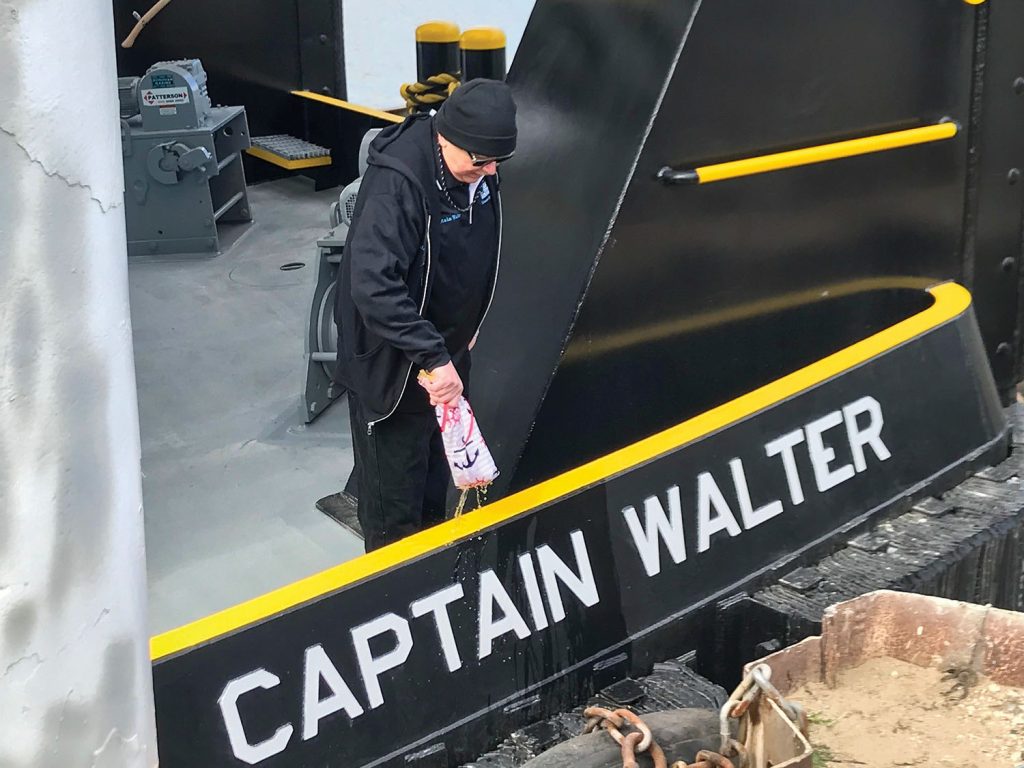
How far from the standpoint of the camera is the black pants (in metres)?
2.55

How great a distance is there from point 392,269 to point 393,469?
0.53 metres

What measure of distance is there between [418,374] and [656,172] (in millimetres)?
634

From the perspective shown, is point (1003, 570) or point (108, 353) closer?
point (108, 353)

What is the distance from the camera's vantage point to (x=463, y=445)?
2.29m

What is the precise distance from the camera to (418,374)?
2357mm

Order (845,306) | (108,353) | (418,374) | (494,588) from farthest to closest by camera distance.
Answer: (845,306)
(418,374)
(494,588)
(108,353)

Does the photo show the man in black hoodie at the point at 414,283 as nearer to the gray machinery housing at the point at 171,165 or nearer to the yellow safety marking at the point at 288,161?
the gray machinery housing at the point at 171,165

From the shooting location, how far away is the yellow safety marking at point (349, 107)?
20.2 ft

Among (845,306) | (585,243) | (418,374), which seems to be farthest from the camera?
(845,306)

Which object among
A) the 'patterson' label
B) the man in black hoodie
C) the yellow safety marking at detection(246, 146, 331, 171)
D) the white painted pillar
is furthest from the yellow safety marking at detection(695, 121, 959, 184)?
the yellow safety marking at detection(246, 146, 331, 171)

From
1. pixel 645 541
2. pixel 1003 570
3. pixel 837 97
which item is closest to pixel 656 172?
pixel 837 97

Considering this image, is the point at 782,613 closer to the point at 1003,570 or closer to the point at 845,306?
the point at 1003,570

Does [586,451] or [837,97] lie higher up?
[837,97]

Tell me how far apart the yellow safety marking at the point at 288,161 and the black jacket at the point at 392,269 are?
391cm
